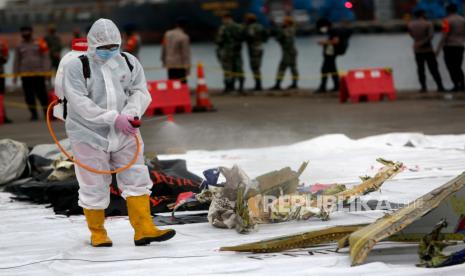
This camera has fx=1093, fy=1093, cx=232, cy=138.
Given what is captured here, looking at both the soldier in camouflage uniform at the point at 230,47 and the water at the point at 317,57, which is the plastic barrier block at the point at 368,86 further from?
the water at the point at 317,57

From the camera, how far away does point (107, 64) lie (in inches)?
292

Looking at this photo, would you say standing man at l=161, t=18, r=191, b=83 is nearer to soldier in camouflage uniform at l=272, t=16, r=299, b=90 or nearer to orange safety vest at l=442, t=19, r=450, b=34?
soldier in camouflage uniform at l=272, t=16, r=299, b=90

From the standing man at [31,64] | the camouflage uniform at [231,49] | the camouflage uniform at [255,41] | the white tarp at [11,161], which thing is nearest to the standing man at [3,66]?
the standing man at [31,64]

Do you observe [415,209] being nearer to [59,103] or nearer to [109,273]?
[109,273]

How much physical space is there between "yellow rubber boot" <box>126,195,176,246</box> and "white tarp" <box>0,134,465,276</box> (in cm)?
7

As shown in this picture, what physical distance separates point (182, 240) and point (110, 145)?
81 centimetres

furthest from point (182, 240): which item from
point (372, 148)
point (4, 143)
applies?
point (372, 148)

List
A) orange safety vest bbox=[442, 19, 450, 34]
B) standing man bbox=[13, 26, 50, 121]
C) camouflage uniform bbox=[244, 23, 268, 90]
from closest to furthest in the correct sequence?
standing man bbox=[13, 26, 50, 121] < orange safety vest bbox=[442, 19, 450, 34] < camouflage uniform bbox=[244, 23, 268, 90]

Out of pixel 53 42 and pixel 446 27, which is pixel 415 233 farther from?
pixel 53 42

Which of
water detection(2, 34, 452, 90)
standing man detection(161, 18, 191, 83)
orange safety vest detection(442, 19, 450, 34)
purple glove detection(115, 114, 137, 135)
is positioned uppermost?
purple glove detection(115, 114, 137, 135)

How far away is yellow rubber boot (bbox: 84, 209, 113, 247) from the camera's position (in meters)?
7.38

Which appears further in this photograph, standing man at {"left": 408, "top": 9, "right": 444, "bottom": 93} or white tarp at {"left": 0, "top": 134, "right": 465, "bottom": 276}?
standing man at {"left": 408, "top": 9, "right": 444, "bottom": 93}

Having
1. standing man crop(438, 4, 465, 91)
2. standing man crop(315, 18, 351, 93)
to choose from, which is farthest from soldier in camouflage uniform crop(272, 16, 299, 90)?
standing man crop(438, 4, 465, 91)

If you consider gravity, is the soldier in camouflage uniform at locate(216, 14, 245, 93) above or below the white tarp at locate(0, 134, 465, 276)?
below
